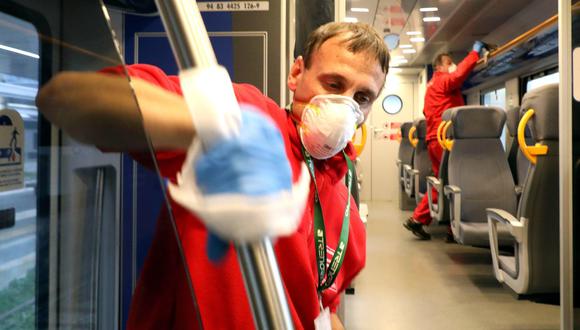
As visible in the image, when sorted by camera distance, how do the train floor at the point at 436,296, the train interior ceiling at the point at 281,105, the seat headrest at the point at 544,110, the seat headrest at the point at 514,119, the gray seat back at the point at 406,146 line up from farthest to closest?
the gray seat back at the point at 406,146 < the seat headrest at the point at 514,119 < the train floor at the point at 436,296 < the seat headrest at the point at 544,110 < the train interior ceiling at the point at 281,105

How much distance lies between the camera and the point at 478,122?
473 cm

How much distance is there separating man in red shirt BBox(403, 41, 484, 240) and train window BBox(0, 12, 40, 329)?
5.90 metres

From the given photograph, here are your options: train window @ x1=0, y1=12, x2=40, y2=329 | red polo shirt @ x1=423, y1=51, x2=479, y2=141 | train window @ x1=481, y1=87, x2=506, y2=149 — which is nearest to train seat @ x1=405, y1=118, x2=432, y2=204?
red polo shirt @ x1=423, y1=51, x2=479, y2=141

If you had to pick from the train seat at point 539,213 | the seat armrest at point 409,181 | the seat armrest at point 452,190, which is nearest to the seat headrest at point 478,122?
the seat armrest at point 452,190

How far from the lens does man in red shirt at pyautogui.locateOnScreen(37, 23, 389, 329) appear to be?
0.49 m

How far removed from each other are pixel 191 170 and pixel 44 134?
661 mm

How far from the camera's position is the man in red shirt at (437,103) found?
254 inches

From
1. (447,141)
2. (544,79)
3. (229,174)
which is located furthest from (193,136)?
(544,79)

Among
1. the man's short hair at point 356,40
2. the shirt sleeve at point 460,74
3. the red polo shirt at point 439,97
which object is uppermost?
the shirt sleeve at point 460,74

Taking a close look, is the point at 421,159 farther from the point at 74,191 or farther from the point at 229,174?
the point at 229,174

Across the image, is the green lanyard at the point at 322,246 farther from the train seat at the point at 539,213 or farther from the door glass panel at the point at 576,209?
the train seat at the point at 539,213

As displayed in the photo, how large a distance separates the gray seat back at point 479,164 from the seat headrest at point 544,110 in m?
1.61

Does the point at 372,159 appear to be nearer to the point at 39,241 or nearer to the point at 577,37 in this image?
the point at 577,37

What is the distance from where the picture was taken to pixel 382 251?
226 inches
